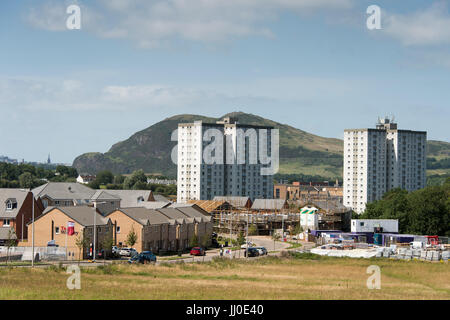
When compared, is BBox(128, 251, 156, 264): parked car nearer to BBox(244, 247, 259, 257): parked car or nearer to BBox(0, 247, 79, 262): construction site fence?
BBox(0, 247, 79, 262): construction site fence

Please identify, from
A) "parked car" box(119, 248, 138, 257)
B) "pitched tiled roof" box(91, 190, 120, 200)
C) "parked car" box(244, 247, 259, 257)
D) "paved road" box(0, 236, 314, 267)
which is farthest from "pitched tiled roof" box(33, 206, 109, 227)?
"pitched tiled roof" box(91, 190, 120, 200)

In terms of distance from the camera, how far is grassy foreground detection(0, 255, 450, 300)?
40938 millimetres

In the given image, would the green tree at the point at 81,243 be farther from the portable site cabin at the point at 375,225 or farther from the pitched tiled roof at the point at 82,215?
the portable site cabin at the point at 375,225

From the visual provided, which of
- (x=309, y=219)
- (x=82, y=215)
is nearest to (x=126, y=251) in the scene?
(x=82, y=215)

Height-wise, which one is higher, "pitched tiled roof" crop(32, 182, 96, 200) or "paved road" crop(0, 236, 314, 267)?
"pitched tiled roof" crop(32, 182, 96, 200)

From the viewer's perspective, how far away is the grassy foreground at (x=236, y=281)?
134 feet

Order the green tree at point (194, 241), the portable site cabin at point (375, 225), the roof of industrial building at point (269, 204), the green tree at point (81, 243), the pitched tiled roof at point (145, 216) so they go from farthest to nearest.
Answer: the roof of industrial building at point (269, 204) → the portable site cabin at point (375, 225) → the green tree at point (194, 241) → the pitched tiled roof at point (145, 216) → the green tree at point (81, 243)

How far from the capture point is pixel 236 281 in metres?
50.5

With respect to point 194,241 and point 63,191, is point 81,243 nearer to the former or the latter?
point 194,241

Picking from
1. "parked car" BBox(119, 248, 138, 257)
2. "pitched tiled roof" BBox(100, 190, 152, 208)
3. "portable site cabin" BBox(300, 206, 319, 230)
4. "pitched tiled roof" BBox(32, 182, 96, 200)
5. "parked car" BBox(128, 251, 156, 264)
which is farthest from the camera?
"pitched tiled roof" BBox(100, 190, 152, 208)

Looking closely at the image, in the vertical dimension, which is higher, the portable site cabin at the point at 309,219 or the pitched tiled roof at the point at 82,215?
the pitched tiled roof at the point at 82,215

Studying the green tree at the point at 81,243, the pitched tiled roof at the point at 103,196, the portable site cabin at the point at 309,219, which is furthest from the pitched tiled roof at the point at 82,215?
the portable site cabin at the point at 309,219

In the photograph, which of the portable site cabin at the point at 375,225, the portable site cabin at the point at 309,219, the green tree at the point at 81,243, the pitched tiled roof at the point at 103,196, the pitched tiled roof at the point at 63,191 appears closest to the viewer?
the green tree at the point at 81,243
